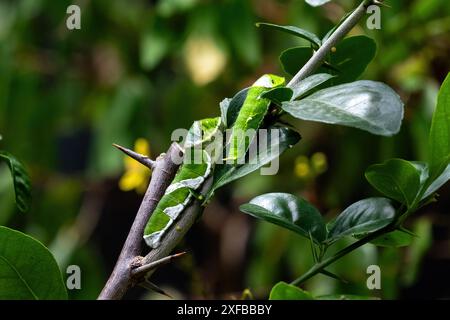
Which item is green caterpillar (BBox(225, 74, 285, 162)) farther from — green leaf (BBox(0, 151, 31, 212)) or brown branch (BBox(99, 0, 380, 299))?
green leaf (BBox(0, 151, 31, 212))

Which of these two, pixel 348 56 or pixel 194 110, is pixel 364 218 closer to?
pixel 348 56

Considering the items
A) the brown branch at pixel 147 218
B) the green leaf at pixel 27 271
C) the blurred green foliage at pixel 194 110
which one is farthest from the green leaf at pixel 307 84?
the blurred green foliage at pixel 194 110

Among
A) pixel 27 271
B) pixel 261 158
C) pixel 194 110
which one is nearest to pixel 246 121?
pixel 261 158

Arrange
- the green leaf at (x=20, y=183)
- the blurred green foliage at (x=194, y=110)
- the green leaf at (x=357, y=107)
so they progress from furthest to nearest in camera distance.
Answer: the blurred green foliage at (x=194, y=110), the green leaf at (x=20, y=183), the green leaf at (x=357, y=107)

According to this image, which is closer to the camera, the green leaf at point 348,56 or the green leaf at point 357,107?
the green leaf at point 357,107

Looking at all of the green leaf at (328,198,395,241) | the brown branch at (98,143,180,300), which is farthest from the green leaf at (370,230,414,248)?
the brown branch at (98,143,180,300)

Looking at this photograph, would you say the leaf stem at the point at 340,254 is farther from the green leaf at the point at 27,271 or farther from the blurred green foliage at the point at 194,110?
the blurred green foliage at the point at 194,110
